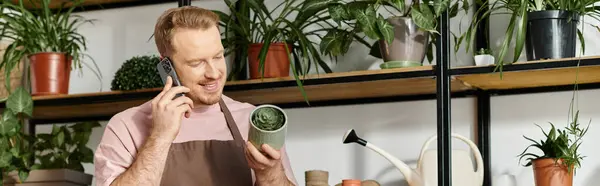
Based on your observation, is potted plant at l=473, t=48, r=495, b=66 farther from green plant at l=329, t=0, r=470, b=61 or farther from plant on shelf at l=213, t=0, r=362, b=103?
plant on shelf at l=213, t=0, r=362, b=103

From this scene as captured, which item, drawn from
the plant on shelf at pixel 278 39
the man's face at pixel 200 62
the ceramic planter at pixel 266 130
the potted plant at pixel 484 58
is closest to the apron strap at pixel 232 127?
the man's face at pixel 200 62

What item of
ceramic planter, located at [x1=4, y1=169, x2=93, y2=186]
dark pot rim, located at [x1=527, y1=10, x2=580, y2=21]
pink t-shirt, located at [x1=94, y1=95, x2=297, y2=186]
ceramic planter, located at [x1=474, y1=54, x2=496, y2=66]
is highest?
dark pot rim, located at [x1=527, y1=10, x2=580, y2=21]

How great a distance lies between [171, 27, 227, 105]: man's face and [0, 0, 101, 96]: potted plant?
110cm

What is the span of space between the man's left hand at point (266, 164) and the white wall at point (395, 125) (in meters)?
0.96

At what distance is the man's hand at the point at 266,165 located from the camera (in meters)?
2.44

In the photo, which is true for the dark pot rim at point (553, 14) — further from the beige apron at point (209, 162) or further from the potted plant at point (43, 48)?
the potted plant at point (43, 48)

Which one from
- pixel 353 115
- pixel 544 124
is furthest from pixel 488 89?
pixel 353 115

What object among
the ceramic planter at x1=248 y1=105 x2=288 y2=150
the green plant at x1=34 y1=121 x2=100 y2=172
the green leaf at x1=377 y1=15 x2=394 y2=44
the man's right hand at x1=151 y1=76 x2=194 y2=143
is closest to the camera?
the ceramic planter at x1=248 y1=105 x2=288 y2=150

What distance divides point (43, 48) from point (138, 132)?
1117mm

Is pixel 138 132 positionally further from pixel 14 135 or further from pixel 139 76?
pixel 14 135

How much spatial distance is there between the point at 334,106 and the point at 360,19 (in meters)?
0.54

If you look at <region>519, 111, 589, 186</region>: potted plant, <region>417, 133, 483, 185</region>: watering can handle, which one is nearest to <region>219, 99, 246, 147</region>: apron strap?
<region>417, 133, 483, 185</region>: watering can handle

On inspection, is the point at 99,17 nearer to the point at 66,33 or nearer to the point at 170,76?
the point at 66,33

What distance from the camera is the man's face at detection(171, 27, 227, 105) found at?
264 centimetres
